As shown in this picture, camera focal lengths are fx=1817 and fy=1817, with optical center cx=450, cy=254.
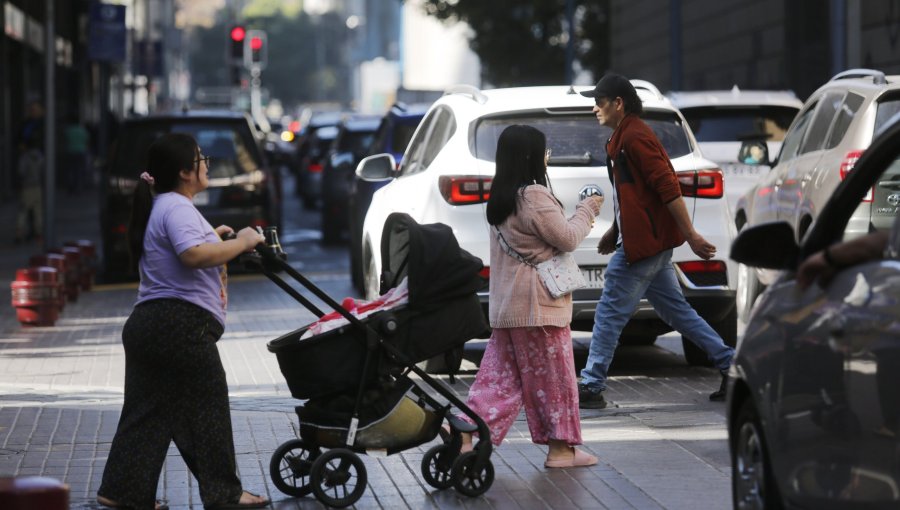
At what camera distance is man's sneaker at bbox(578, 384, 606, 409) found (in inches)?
364

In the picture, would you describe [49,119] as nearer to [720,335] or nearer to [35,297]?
[35,297]

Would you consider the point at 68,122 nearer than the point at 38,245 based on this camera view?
No

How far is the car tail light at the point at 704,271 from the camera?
10320 mm

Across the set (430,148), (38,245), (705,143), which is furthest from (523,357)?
(38,245)

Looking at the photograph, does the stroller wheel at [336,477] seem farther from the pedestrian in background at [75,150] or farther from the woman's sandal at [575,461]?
the pedestrian in background at [75,150]

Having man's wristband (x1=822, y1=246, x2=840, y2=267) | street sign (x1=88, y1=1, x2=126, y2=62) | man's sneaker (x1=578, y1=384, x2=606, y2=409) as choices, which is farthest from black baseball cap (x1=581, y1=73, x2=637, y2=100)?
street sign (x1=88, y1=1, x2=126, y2=62)

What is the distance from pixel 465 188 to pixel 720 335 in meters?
1.91

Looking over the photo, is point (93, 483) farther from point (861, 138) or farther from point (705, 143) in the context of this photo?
point (705, 143)

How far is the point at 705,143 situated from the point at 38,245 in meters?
11.4

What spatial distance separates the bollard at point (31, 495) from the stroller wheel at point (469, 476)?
3.58 m

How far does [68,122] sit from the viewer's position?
123ft

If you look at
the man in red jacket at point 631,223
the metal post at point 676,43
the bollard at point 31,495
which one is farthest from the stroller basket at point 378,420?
the metal post at point 676,43

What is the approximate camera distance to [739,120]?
54.3 feet

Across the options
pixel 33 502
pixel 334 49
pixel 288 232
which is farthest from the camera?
pixel 334 49
